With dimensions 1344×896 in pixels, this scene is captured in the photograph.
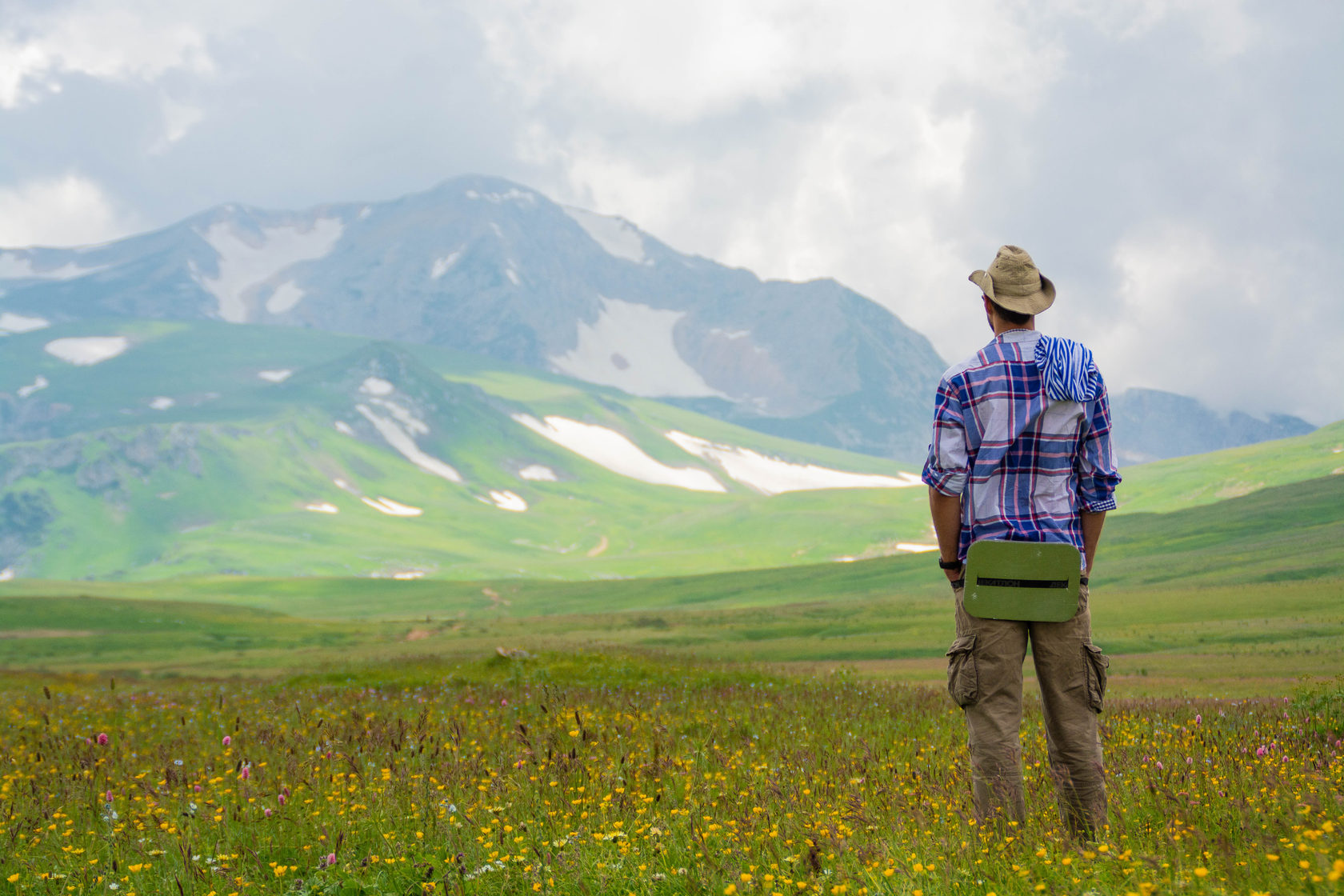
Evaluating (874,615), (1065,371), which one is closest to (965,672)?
(1065,371)

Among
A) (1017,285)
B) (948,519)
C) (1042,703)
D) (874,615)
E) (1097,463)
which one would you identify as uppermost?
(1017,285)

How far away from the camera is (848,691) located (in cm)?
1803

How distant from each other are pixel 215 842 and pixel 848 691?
488 inches

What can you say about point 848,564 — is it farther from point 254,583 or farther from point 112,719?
point 112,719

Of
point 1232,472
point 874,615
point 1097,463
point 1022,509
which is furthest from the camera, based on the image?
point 1232,472

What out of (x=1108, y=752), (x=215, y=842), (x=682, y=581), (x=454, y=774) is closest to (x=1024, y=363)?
(x=1108, y=752)

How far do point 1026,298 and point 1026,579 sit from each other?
1.83 metres

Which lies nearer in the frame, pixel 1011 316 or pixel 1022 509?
pixel 1022 509

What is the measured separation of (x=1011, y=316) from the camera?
6.63 m

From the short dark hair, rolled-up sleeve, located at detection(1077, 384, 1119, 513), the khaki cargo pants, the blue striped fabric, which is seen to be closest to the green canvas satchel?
the khaki cargo pants

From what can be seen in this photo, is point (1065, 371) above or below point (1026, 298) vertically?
below

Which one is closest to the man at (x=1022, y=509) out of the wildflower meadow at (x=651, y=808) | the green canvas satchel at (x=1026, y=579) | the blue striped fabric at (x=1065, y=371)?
the blue striped fabric at (x=1065, y=371)

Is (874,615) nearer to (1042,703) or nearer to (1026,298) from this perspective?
(1042,703)

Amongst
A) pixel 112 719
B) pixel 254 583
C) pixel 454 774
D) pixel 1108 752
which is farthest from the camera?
pixel 254 583
